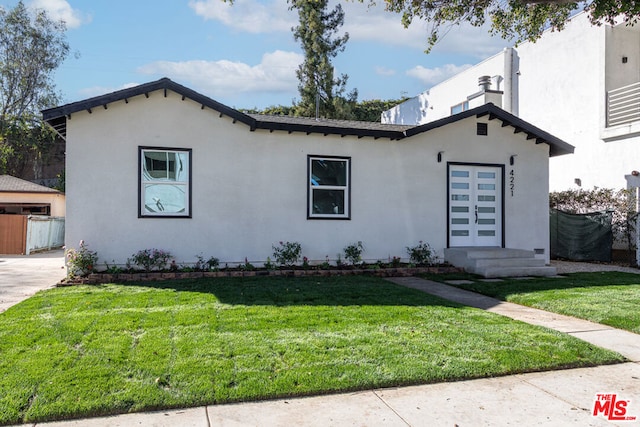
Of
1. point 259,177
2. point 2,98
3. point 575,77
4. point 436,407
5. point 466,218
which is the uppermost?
point 2,98

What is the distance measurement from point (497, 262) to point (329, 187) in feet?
13.8

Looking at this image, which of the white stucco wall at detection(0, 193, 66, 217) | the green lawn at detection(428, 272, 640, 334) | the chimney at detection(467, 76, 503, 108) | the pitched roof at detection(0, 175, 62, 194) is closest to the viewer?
the green lawn at detection(428, 272, 640, 334)

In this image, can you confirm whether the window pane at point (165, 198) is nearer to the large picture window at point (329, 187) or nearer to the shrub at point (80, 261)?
the shrub at point (80, 261)

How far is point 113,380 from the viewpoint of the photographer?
377 centimetres

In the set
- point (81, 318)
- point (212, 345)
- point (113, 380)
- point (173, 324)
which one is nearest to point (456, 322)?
point (212, 345)

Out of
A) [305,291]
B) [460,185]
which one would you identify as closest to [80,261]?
[305,291]

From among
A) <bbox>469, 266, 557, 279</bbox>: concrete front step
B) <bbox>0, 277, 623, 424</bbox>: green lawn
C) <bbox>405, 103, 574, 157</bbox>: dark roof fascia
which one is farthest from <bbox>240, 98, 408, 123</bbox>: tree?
<bbox>0, 277, 623, 424</bbox>: green lawn

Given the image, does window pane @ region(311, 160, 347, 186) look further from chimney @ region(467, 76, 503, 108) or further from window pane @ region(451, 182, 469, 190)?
chimney @ region(467, 76, 503, 108)

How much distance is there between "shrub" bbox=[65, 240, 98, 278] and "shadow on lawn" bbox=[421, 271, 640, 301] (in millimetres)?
6882

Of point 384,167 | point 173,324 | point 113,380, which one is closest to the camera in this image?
point 113,380

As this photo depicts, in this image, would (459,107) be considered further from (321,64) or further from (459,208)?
(459,208)

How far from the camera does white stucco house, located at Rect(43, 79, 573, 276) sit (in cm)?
948

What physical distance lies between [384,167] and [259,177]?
3036mm

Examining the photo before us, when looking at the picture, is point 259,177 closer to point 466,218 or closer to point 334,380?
point 466,218
